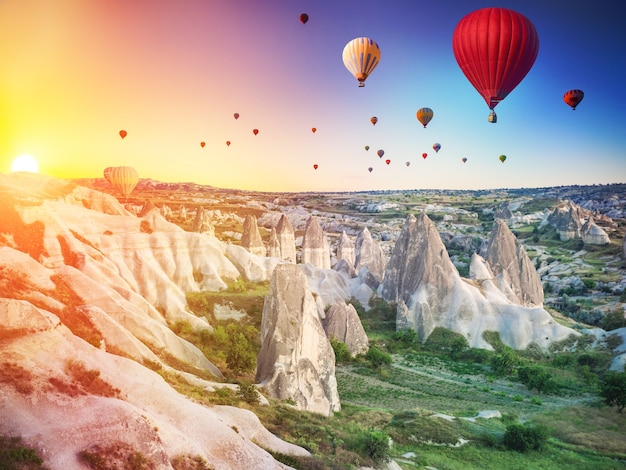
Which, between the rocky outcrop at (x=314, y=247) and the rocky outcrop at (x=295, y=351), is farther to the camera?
the rocky outcrop at (x=314, y=247)

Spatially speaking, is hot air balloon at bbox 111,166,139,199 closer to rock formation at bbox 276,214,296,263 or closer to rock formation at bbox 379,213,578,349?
rock formation at bbox 276,214,296,263

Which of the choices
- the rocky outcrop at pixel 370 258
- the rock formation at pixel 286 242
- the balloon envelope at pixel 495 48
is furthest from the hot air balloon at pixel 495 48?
the rock formation at pixel 286 242

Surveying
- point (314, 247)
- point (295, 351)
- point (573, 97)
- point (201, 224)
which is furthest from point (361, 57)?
point (201, 224)

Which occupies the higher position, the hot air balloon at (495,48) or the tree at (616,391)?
the hot air balloon at (495,48)

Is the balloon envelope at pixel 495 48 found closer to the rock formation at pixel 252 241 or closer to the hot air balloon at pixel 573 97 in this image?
the hot air balloon at pixel 573 97

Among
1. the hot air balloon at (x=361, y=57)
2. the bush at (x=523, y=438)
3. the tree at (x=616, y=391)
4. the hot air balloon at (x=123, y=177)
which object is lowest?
the bush at (x=523, y=438)

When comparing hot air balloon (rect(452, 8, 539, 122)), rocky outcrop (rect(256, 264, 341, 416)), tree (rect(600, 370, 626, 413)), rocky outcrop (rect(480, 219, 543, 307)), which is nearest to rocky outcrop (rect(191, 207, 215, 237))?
rocky outcrop (rect(480, 219, 543, 307))
